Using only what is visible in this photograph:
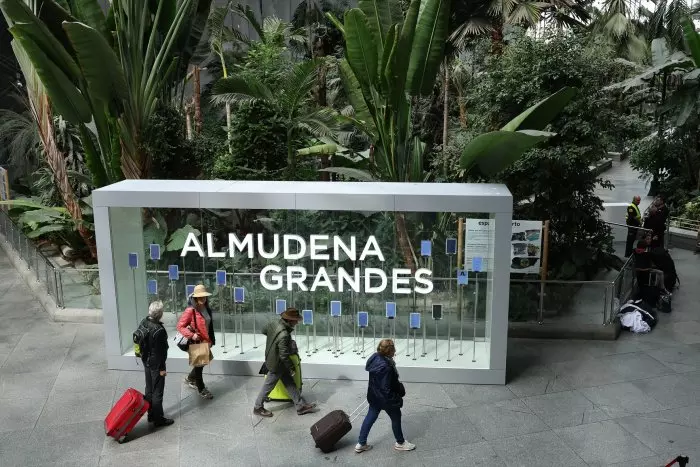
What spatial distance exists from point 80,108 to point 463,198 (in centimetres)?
702

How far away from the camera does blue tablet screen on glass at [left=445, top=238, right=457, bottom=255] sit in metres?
8.81

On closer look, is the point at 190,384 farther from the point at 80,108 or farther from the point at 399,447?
the point at 80,108

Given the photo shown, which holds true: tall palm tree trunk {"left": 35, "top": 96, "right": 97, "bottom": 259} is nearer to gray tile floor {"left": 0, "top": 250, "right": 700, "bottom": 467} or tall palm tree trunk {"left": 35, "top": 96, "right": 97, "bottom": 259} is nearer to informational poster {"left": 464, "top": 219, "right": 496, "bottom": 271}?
gray tile floor {"left": 0, "top": 250, "right": 700, "bottom": 467}

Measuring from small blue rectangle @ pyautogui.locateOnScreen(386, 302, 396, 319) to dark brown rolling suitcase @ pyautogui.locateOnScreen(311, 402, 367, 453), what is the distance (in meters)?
2.08

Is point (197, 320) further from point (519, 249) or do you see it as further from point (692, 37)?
point (692, 37)

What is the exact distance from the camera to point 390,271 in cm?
898

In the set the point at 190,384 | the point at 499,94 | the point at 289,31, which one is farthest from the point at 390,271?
the point at 289,31

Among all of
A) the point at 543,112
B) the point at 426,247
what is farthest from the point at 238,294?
the point at 543,112

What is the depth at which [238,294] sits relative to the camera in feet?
30.8

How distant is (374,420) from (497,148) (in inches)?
Answer: 174

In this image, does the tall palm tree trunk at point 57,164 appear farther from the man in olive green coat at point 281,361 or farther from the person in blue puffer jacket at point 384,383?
the person in blue puffer jacket at point 384,383

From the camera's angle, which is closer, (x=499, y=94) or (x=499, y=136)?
(x=499, y=136)

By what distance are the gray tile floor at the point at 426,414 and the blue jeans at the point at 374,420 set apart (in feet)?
0.61

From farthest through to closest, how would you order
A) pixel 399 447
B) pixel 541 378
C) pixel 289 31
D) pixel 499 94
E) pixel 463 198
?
pixel 289 31 < pixel 499 94 < pixel 541 378 < pixel 463 198 < pixel 399 447
